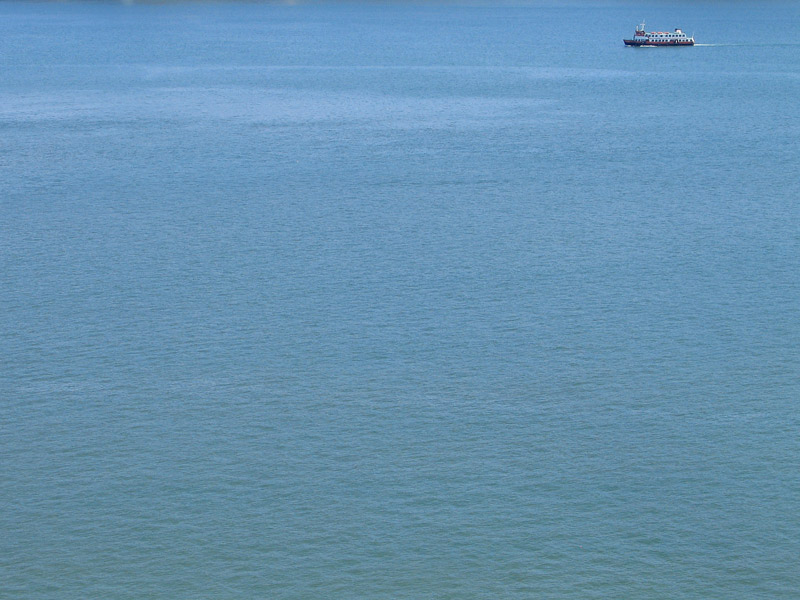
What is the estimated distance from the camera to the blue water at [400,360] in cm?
4509

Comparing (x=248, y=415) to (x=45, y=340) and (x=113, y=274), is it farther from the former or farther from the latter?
(x=113, y=274)

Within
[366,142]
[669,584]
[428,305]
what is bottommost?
[669,584]

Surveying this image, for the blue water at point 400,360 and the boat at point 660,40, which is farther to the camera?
the boat at point 660,40

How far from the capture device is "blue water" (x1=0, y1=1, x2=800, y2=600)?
45094 mm

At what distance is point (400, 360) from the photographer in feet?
199

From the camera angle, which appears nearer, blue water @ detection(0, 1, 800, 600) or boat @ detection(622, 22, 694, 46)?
blue water @ detection(0, 1, 800, 600)

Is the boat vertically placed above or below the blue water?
above

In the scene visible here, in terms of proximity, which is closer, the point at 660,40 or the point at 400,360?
the point at 400,360

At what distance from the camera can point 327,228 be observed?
82.4 meters

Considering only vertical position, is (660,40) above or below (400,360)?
above

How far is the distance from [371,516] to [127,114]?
8671cm

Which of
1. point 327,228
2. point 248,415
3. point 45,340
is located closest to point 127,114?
point 327,228

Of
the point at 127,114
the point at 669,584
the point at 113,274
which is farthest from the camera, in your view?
the point at 127,114

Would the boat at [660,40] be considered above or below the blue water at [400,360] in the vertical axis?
above
